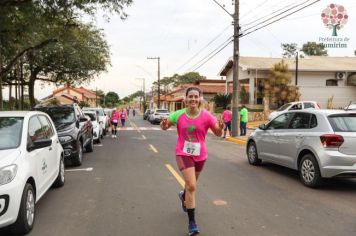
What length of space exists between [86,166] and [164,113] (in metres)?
32.4

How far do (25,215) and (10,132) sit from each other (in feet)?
5.14

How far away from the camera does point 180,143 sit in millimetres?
5617

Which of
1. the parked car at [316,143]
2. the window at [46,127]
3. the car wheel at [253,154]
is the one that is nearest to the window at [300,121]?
the parked car at [316,143]

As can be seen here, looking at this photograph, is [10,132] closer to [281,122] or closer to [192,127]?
[192,127]

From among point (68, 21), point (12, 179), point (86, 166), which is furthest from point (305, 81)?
point (12, 179)

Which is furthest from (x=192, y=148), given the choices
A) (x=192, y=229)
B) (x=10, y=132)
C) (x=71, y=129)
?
(x=71, y=129)

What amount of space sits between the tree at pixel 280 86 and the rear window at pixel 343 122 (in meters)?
27.1

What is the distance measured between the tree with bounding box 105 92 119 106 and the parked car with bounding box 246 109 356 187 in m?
137

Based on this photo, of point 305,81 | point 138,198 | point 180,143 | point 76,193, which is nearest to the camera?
point 180,143

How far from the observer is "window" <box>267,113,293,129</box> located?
1004cm

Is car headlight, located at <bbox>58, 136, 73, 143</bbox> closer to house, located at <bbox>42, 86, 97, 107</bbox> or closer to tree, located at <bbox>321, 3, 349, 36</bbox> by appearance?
tree, located at <bbox>321, 3, 349, 36</bbox>

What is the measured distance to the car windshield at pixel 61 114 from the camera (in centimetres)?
1243

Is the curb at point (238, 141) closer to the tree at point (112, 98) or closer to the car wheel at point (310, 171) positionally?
the car wheel at point (310, 171)

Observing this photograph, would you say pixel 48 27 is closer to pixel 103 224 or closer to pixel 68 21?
pixel 68 21
